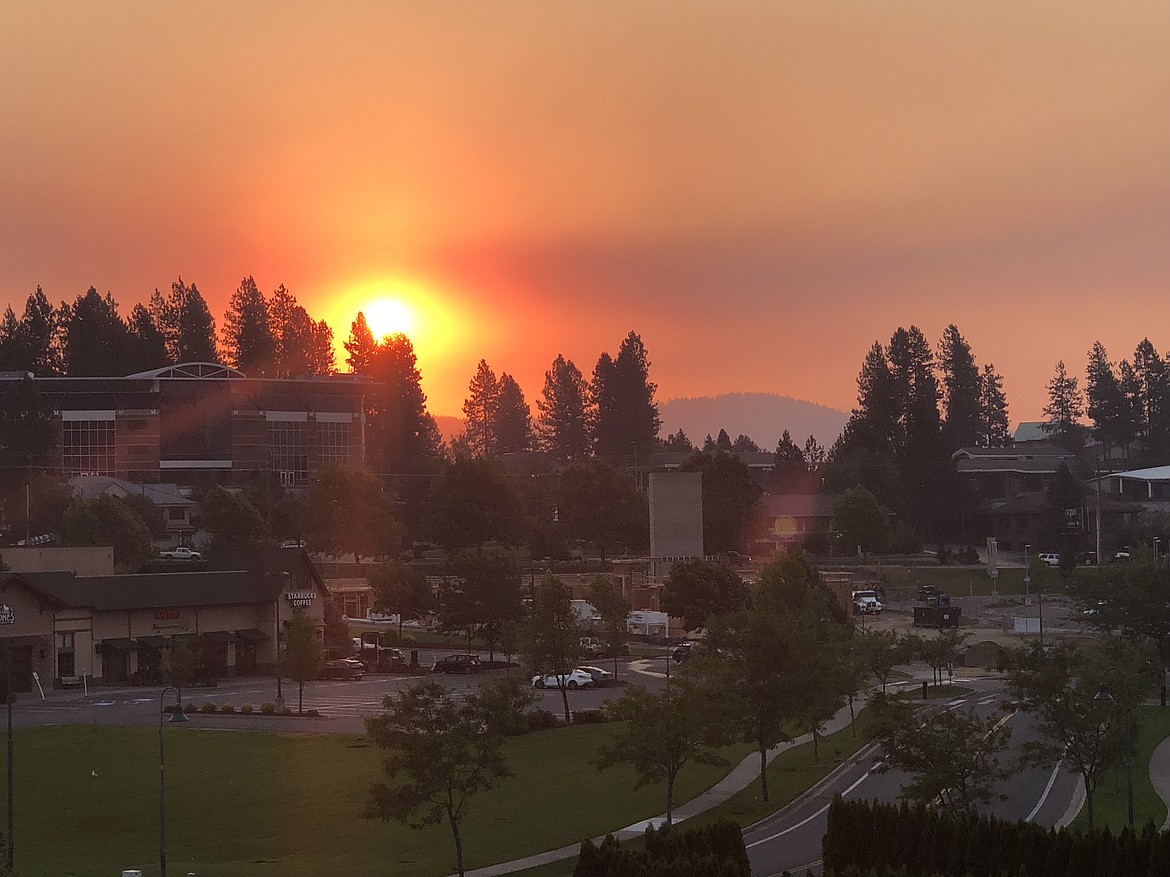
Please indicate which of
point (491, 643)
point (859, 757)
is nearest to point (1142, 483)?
point (491, 643)

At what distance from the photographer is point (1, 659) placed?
8362cm

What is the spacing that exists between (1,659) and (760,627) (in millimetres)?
50895

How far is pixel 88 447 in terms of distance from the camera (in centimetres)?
17988

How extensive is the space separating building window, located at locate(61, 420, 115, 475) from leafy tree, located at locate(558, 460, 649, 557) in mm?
64636

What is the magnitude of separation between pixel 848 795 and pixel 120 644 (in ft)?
182

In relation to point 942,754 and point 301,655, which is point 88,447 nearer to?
point 301,655

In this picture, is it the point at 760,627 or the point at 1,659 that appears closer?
the point at 760,627

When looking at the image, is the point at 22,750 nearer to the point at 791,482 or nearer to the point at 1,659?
the point at 1,659

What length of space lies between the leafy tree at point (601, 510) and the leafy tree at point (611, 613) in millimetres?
38648

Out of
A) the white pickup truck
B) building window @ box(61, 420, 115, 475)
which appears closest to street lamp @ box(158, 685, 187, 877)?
the white pickup truck

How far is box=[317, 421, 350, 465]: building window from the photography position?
185375 mm

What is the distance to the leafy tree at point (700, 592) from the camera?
105 metres

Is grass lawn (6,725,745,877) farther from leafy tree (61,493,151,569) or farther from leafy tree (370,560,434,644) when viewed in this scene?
leafy tree (61,493,151,569)

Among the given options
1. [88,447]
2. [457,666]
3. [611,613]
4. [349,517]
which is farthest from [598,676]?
[88,447]
